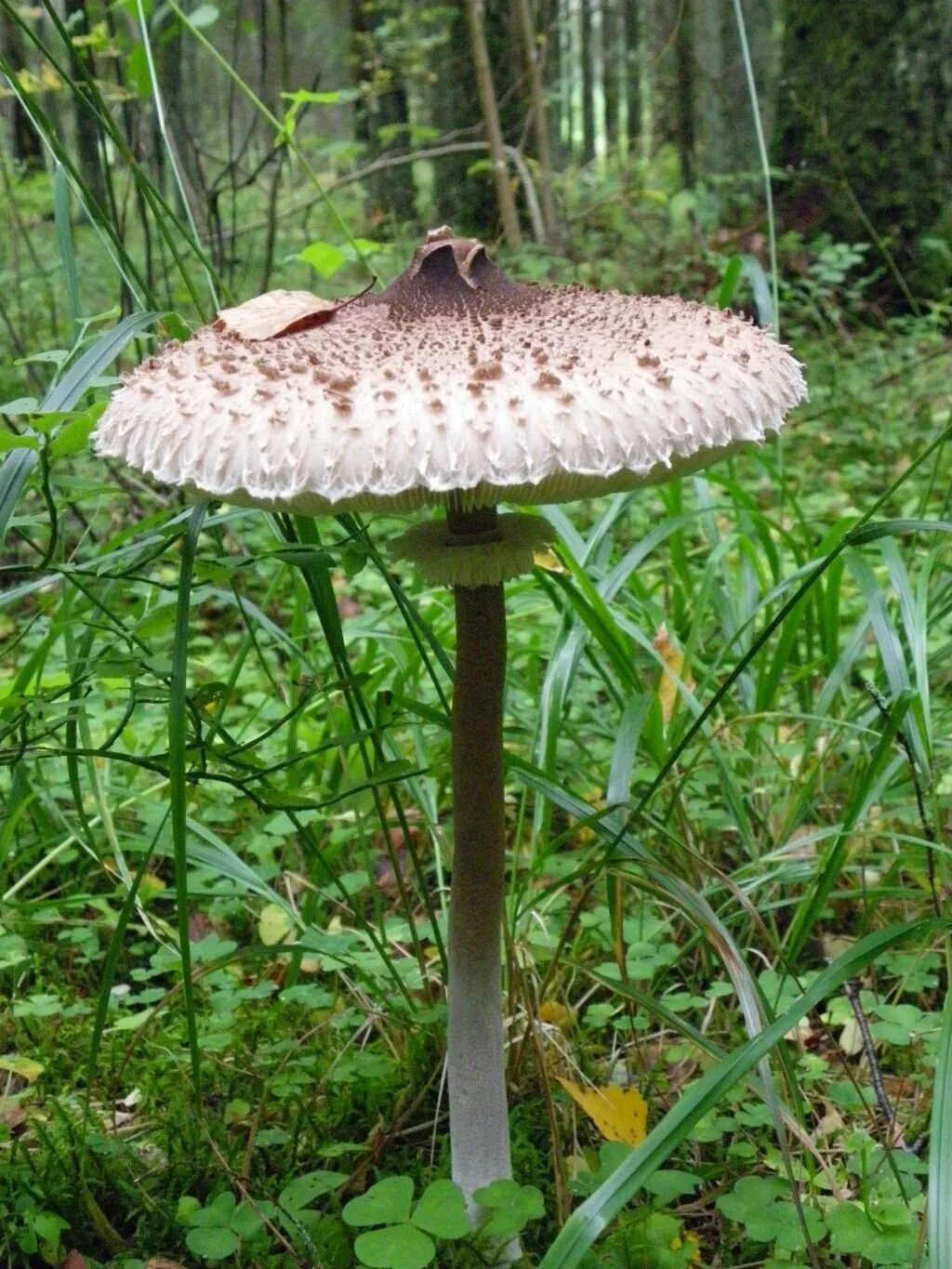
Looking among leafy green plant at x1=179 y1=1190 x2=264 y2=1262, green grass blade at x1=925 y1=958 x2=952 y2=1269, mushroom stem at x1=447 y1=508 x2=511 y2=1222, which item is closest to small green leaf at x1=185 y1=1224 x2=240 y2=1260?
leafy green plant at x1=179 y1=1190 x2=264 y2=1262

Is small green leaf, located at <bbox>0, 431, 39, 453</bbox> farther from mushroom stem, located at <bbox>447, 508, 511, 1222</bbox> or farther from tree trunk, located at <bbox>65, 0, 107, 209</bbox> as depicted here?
tree trunk, located at <bbox>65, 0, 107, 209</bbox>

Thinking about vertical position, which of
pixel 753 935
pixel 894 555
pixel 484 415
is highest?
pixel 484 415

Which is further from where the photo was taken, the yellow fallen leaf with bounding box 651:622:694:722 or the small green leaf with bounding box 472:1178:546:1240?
the yellow fallen leaf with bounding box 651:622:694:722

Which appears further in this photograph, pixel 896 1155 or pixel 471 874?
pixel 896 1155

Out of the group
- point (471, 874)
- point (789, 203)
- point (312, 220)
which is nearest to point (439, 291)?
point (471, 874)

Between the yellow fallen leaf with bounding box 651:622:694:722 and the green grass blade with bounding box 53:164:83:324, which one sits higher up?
the green grass blade with bounding box 53:164:83:324

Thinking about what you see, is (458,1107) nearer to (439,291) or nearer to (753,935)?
(753,935)

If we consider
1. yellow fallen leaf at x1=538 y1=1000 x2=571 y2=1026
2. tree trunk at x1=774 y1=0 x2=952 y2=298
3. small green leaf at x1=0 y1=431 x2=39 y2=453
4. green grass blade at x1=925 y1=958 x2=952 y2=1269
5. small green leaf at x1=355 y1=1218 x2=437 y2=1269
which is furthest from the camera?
tree trunk at x1=774 y1=0 x2=952 y2=298

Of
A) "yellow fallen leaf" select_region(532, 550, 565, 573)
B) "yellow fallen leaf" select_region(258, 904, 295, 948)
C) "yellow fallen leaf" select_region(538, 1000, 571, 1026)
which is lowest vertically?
"yellow fallen leaf" select_region(538, 1000, 571, 1026)
